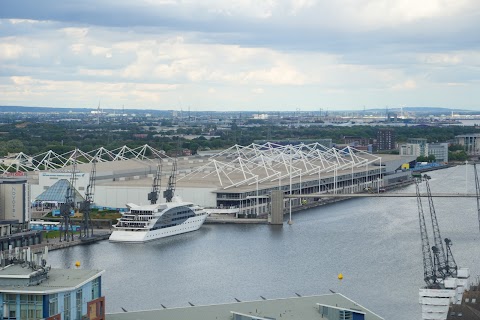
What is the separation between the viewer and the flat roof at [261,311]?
10648 mm

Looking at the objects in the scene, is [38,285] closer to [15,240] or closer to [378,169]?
[15,240]

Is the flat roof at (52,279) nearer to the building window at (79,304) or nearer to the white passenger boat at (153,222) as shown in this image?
the building window at (79,304)

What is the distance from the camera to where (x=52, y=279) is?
9.95 meters

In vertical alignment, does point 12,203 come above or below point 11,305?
above

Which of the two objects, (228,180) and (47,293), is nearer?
(47,293)

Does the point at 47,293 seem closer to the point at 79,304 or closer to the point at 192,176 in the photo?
the point at 79,304

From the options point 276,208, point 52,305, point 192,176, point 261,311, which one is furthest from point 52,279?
point 192,176

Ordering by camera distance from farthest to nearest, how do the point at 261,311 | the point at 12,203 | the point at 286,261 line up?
the point at 12,203, the point at 286,261, the point at 261,311

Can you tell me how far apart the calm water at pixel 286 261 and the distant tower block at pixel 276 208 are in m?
0.45

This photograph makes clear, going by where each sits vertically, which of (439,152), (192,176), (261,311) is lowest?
(261,311)

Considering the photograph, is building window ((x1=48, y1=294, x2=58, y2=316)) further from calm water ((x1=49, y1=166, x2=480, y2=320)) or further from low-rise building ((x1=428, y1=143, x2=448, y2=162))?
low-rise building ((x1=428, y1=143, x2=448, y2=162))

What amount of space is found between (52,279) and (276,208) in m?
17.6

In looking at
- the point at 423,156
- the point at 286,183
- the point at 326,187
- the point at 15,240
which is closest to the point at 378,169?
the point at 326,187

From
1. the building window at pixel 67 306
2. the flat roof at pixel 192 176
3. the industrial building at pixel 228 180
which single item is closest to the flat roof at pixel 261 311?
the building window at pixel 67 306
